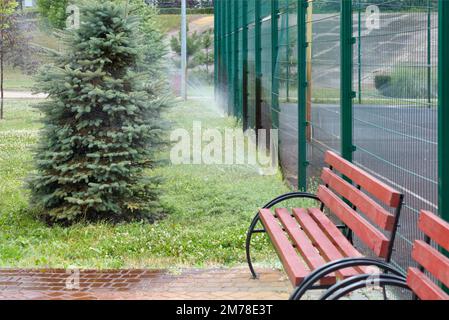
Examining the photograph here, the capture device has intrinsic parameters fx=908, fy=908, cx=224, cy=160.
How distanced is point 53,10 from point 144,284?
155 ft

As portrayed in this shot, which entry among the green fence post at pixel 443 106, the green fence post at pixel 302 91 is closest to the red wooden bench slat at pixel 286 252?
the green fence post at pixel 443 106

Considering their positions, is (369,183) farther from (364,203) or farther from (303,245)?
(303,245)

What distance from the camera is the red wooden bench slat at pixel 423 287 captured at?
12.9 feet

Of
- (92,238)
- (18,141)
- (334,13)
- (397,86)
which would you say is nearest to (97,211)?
(92,238)

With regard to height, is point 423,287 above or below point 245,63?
below

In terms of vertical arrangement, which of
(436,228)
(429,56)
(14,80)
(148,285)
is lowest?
(148,285)

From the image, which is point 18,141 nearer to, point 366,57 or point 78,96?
point 78,96

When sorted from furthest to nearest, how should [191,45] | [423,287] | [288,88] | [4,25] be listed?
[191,45]
[4,25]
[288,88]
[423,287]

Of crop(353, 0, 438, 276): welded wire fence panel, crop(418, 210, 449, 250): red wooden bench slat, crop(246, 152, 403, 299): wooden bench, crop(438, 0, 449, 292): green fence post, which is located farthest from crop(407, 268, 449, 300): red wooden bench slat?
crop(353, 0, 438, 276): welded wire fence panel

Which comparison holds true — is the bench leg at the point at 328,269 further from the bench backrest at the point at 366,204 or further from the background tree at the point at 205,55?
the background tree at the point at 205,55

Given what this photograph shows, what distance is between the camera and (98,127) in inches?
411

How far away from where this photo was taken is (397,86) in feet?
19.7

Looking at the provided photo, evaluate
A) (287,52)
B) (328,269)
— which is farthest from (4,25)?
(328,269)

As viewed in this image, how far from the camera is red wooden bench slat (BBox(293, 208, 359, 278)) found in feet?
16.1
